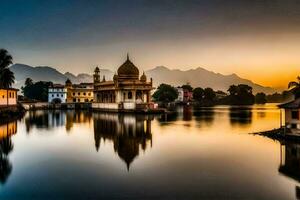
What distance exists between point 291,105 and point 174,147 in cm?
883

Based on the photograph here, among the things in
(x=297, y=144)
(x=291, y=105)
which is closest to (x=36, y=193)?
(x=297, y=144)

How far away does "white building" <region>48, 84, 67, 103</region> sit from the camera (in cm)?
10550

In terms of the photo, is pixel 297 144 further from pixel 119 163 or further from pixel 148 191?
pixel 148 191

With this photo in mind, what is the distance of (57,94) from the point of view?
346ft

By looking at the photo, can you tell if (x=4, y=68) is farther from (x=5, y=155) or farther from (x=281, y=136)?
(x=281, y=136)

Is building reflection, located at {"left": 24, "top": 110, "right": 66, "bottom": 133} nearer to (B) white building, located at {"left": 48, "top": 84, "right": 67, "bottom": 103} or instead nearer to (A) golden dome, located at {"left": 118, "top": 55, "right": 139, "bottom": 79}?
(A) golden dome, located at {"left": 118, "top": 55, "right": 139, "bottom": 79}

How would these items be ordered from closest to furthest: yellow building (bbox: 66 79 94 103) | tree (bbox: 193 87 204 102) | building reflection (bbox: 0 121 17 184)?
building reflection (bbox: 0 121 17 184), yellow building (bbox: 66 79 94 103), tree (bbox: 193 87 204 102)

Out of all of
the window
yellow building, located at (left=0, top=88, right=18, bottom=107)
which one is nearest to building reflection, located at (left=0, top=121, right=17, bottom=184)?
the window

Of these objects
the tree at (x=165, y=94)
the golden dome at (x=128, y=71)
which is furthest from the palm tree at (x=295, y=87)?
the tree at (x=165, y=94)

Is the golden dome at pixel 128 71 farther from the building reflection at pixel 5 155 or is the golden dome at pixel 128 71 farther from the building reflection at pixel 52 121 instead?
the building reflection at pixel 5 155

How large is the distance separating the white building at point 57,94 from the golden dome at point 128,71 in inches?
1394

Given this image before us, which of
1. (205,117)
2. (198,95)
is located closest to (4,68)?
(205,117)

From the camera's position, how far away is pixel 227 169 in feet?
58.6

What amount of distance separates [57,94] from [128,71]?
38.0 metres
